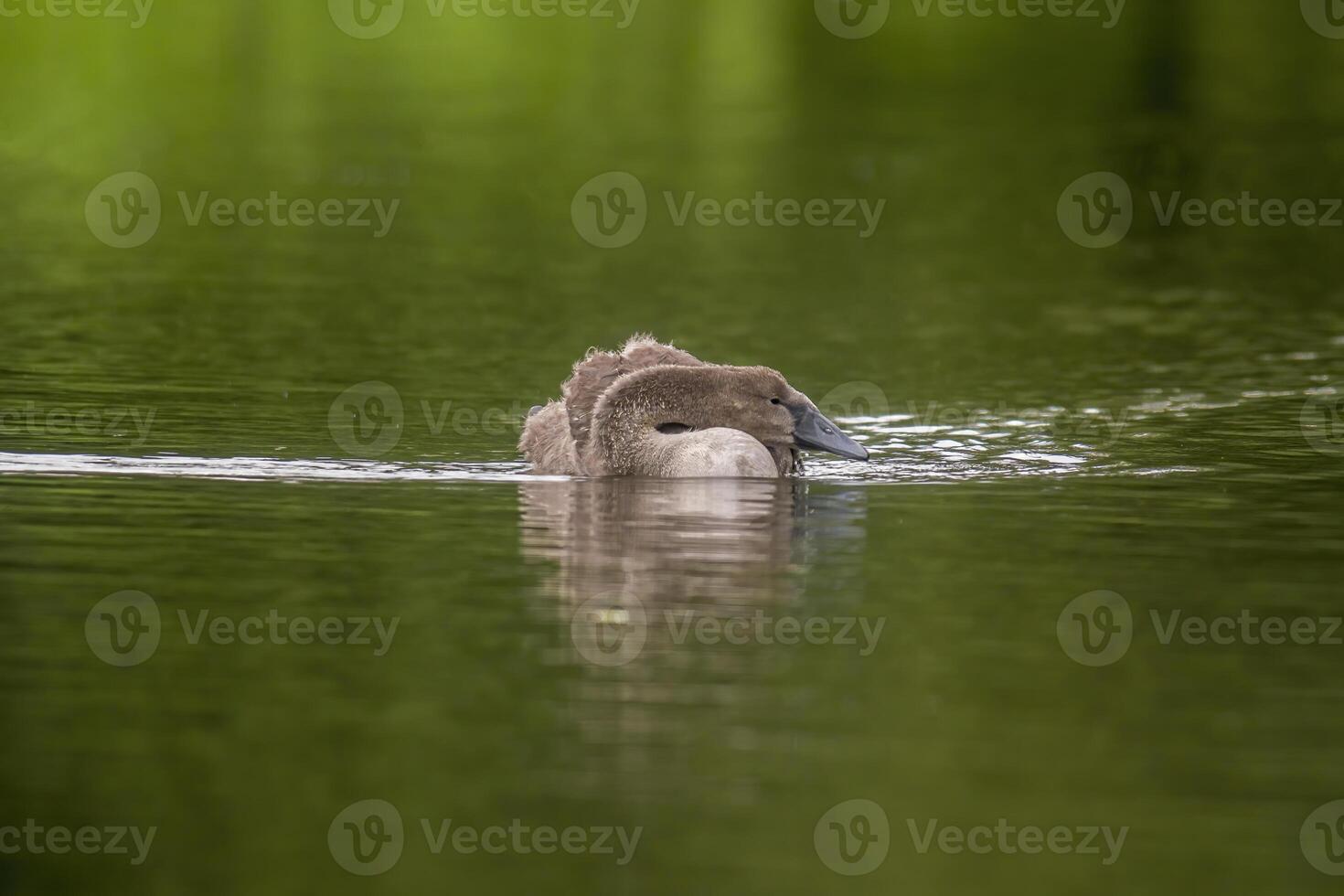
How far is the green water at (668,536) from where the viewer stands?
8469mm

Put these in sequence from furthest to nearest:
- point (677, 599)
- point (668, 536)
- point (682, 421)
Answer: point (682, 421) → point (668, 536) → point (677, 599)

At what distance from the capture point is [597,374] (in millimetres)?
15570

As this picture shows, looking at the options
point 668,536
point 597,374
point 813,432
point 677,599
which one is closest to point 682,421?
point 597,374

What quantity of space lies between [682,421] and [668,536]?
224 cm

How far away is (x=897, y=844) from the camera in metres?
8.49

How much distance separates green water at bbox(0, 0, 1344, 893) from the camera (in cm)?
847

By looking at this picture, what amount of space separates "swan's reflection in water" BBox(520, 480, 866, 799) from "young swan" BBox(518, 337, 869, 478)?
17 centimetres

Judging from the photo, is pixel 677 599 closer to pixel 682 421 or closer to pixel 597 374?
pixel 682 421

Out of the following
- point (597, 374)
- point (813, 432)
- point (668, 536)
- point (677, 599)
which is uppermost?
point (597, 374)

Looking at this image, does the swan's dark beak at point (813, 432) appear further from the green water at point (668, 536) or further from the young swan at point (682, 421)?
the green water at point (668, 536)

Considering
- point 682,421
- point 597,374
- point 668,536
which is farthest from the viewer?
point 597,374

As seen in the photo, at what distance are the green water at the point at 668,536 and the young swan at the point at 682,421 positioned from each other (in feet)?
1.19

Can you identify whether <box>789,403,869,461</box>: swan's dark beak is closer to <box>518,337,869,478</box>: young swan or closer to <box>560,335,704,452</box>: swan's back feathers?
<box>518,337,869,478</box>: young swan

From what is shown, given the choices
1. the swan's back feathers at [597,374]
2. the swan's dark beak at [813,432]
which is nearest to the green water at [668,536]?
the swan's dark beak at [813,432]
